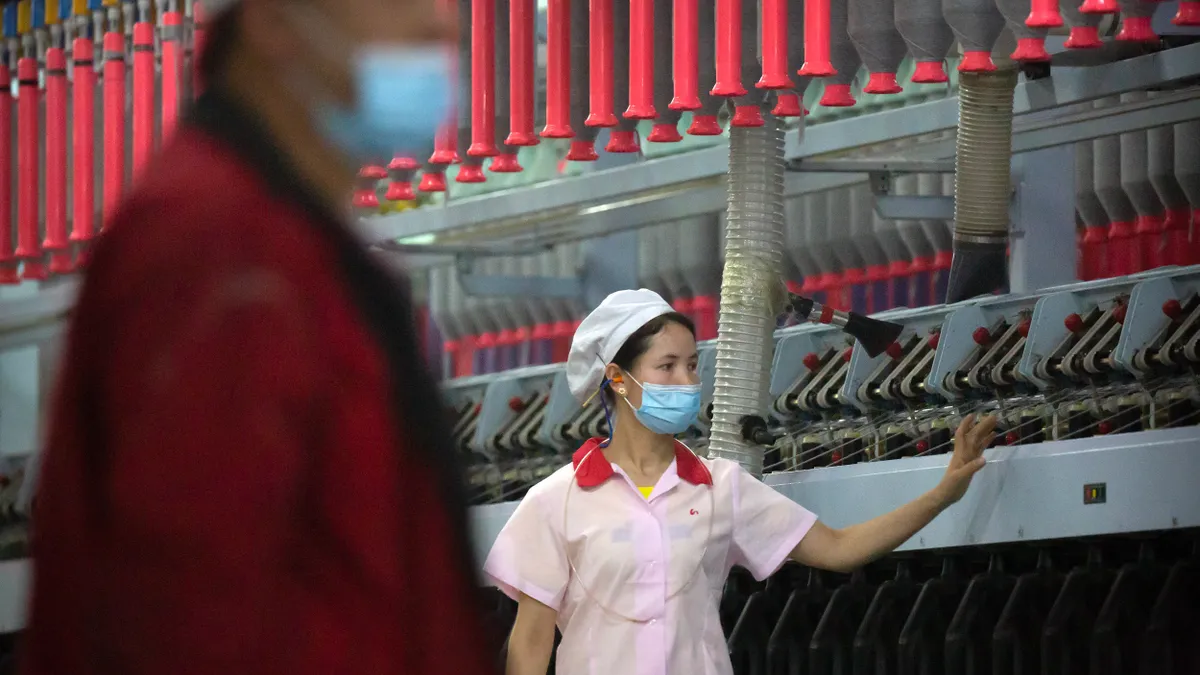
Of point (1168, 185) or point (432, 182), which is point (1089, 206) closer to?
point (1168, 185)

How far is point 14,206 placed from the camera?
5.98 metres

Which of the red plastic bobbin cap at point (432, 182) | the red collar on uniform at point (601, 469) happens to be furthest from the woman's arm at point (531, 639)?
the red plastic bobbin cap at point (432, 182)

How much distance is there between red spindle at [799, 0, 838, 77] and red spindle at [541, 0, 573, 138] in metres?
0.88

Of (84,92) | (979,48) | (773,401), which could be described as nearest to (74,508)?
(979,48)

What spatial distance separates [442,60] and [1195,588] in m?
2.72

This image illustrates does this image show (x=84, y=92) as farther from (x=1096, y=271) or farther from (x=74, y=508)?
(x=74, y=508)

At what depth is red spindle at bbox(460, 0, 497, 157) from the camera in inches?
169

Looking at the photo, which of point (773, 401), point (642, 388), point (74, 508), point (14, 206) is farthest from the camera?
point (14, 206)

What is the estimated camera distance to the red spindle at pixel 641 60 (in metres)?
3.72

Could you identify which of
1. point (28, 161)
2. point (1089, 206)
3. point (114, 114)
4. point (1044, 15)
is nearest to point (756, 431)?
point (1044, 15)

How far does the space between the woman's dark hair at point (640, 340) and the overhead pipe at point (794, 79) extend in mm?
626

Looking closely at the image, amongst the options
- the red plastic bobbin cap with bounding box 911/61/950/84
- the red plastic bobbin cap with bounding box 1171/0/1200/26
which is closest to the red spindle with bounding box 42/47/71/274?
the red plastic bobbin cap with bounding box 911/61/950/84

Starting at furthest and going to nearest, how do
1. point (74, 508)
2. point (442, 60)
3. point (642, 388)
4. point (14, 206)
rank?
point (14, 206) < point (642, 388) < point (442, 60) < point (74, 508)

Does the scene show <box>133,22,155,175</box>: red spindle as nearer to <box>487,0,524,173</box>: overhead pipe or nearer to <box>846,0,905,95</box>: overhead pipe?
<box>487,0,524,173</box>: overhead pipe
